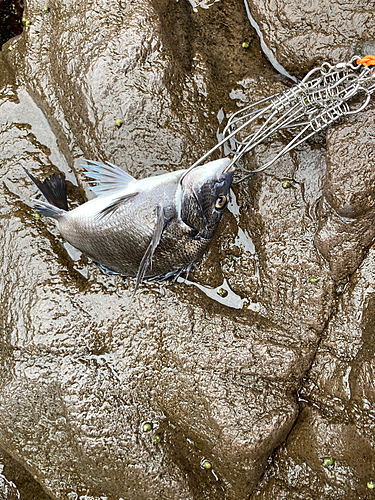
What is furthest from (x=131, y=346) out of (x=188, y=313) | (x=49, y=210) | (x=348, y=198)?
(x=348, y=198)

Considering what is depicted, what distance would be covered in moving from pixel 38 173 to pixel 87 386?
2.39 m

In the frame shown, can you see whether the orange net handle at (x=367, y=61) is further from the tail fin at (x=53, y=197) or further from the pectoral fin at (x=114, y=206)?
the tail fin at (x=53, y=197)

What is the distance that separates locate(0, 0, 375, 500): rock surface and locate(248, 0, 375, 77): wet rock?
139mm

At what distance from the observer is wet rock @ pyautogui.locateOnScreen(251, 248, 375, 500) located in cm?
353

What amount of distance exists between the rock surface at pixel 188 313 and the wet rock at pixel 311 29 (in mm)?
139

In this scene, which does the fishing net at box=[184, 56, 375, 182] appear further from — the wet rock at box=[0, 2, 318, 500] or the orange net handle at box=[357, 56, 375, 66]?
the wet rock at box=[0, 2, 318, 500]

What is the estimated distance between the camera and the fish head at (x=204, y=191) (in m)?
3.40

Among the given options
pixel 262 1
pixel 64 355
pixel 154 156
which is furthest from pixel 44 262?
pixel 262 1

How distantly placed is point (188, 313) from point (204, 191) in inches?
48.6

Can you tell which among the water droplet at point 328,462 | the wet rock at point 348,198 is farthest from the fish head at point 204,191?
the water droplet at point 328,462

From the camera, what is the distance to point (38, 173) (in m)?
4.46

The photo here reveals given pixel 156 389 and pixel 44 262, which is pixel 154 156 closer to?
pixel 44 262

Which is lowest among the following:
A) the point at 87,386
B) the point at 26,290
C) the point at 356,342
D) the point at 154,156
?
the point at 356,342

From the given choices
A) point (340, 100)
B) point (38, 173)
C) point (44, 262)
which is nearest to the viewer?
point (340, 100)
